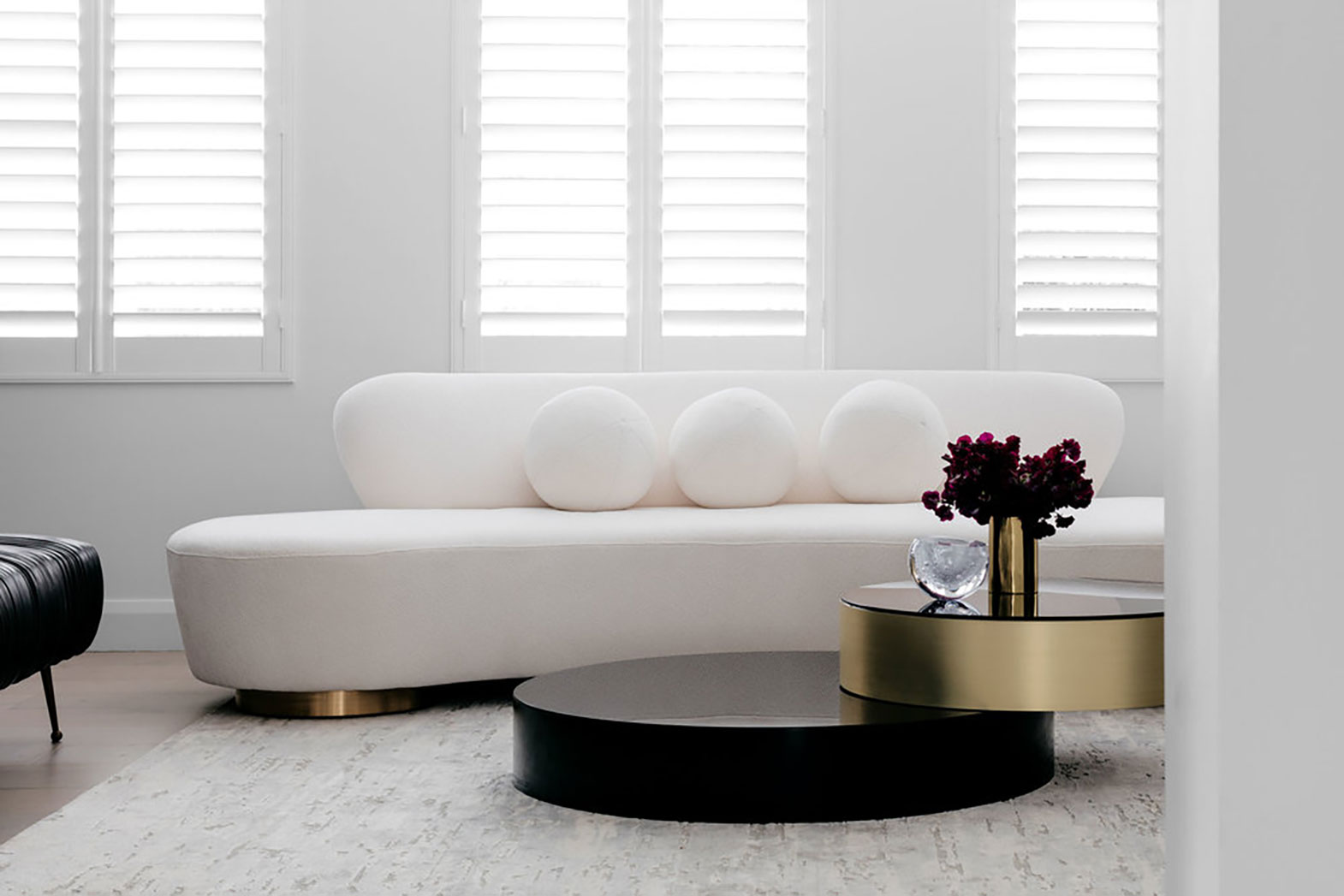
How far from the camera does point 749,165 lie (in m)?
4.66

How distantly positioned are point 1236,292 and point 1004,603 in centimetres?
178

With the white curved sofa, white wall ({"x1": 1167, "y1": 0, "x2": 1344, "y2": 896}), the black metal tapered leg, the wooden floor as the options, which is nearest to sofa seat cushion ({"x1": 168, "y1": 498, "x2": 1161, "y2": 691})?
the white curved sofa

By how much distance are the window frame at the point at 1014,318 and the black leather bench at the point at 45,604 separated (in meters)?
2.97

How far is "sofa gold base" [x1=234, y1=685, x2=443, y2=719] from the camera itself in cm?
327

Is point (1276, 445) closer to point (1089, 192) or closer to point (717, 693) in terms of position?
point (717, 693)

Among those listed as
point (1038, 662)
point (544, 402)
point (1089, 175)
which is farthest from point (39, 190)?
point (1038, 662)

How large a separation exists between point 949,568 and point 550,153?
2684 millimetres

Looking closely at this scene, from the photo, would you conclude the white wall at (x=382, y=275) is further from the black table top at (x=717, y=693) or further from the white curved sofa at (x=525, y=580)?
the black table top at (x=717, y=693)

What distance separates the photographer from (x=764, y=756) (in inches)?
88.2

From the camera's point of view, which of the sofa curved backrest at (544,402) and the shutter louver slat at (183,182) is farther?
the shutter louver slat at (183,182)

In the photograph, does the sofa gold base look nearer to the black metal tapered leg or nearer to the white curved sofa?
the white curved sofa

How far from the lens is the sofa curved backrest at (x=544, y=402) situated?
3951 millimetres

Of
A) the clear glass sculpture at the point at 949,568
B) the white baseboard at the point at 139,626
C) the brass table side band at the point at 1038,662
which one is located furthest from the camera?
the white baseboard at the point at 139,626

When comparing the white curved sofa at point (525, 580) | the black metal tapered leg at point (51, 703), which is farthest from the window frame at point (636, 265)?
the black metal tapered leg at point (51, 703)
